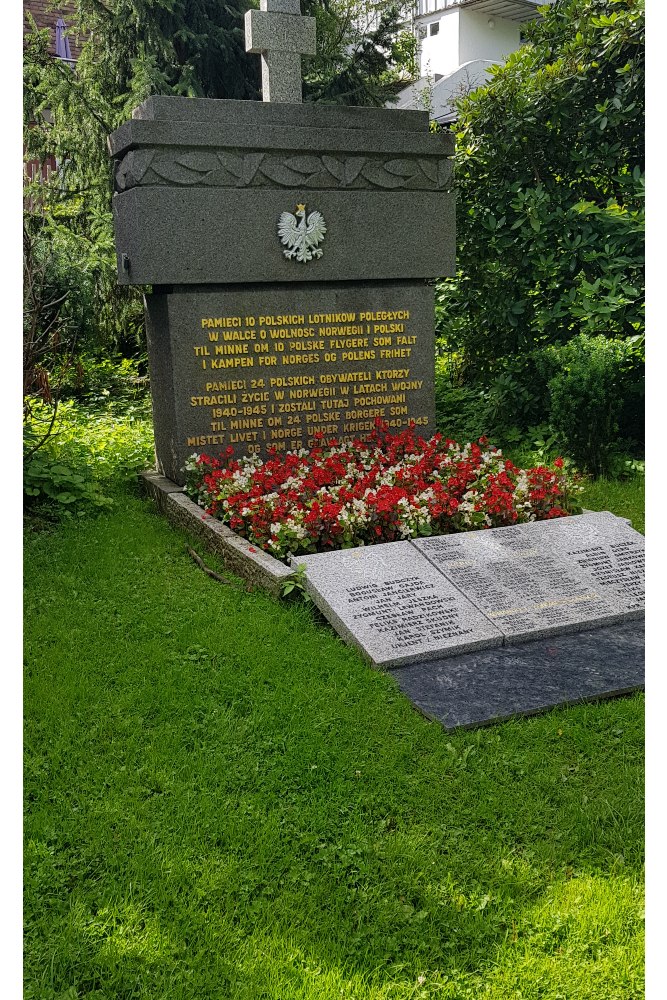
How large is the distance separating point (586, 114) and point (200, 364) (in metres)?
3.95

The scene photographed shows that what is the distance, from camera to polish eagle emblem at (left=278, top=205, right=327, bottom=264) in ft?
20.3

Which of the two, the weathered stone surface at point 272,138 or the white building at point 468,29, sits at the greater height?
the white building at point 468,29

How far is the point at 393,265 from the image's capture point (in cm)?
659

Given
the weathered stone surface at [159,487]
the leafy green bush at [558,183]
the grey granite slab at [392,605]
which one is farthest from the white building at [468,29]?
the grey granite slab at [392,605]

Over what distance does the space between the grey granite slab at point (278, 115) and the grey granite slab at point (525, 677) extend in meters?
3.86

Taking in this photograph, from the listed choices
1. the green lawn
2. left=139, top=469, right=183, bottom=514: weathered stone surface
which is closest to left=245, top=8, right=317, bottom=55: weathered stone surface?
left=139, top=469, right=183, bottom=514: weathered stone surface

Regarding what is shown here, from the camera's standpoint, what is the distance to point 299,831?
9.49 ft

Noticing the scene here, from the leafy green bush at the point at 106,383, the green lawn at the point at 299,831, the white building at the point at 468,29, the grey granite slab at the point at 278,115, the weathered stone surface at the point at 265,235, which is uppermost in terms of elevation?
the white building at the point at 468,29

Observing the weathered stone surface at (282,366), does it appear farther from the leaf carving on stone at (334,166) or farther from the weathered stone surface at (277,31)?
the weathered stone surface at (277,31)

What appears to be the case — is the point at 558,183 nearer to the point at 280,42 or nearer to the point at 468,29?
the point at 280,42

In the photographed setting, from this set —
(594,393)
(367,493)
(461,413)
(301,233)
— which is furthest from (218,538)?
(461,413)

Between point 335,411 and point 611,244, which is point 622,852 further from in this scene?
point 611,244

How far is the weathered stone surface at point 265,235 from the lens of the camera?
586 centimetres

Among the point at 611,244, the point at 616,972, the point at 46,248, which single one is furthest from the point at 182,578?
the point at 46,248
